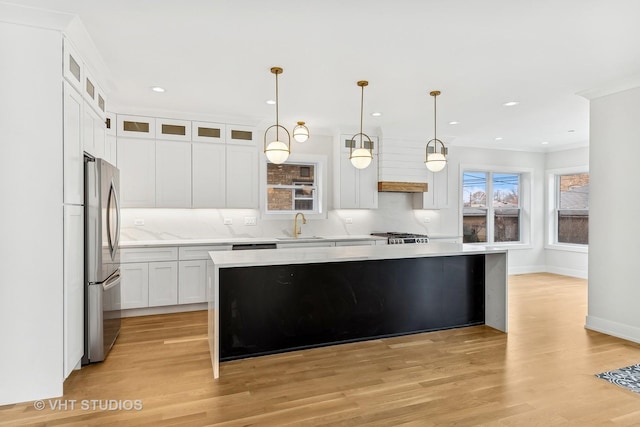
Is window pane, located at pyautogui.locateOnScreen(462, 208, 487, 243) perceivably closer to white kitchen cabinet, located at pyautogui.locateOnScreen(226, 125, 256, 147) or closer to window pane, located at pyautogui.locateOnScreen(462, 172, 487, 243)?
window pane, located at pyautogui.locateOnScreen(462, 172, 487, 243)

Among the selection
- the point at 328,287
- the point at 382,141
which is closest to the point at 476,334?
the point at 328,287

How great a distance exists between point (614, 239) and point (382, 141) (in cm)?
330

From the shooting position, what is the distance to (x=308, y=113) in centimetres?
509

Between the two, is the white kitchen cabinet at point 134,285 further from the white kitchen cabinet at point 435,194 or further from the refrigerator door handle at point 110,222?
the white kitchen cabinet at point 435,194

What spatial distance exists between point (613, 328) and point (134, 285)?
527 centimetres

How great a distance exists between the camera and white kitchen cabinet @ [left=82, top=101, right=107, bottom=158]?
10.1ft

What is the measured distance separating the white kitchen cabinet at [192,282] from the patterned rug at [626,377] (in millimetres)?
4149

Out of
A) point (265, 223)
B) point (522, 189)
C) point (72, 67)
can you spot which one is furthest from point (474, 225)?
point (72, 67)

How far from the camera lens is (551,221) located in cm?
780

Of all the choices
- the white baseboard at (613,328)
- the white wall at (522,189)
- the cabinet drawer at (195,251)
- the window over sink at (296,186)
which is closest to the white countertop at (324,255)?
the white baseboard at (613,328)

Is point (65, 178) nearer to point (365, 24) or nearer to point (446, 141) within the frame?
point (365, 24)

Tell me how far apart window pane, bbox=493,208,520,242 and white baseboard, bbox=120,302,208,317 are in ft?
19.4

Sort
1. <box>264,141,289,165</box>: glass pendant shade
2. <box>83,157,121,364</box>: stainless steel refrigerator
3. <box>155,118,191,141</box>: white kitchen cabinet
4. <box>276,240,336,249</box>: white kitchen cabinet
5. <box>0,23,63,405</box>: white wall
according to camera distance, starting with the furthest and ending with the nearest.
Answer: <box>276,240,336,249</box>: white kitchen cabinet < <box>155,118,191,141</box>: white kitchen cabinet < <box>264,141,289,165</box>: glass pendant shade < <box>83,157,121,364</box>: stainless steel refrigerator < <box>0,23,63,405</box>: white wall

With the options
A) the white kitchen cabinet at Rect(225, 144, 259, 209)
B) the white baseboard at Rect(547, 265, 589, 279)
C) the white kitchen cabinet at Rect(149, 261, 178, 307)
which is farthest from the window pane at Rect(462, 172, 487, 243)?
the white kitchen cabinet at Rect(149, 261, 178, 307)
